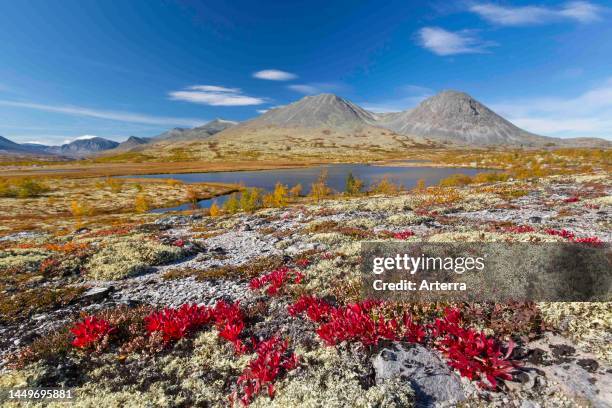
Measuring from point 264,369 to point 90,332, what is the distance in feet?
18.4

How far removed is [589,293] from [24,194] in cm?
11375

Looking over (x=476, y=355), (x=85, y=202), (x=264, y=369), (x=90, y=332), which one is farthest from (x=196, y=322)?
(x=85, y=202)

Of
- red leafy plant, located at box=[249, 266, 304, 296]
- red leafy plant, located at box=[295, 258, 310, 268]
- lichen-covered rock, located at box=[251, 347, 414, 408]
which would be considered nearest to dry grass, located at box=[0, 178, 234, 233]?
red leafy plant, located at box=[295, 258, 310, 268]

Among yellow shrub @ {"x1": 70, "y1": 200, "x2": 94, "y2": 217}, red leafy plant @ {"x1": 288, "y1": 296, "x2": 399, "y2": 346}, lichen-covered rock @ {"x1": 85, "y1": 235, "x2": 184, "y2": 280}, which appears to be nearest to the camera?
red leafy plant @ {"x1": 288, "y1": 296, "x2": 399, "y2": 346}

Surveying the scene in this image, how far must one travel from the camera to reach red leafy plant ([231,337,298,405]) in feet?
21.4

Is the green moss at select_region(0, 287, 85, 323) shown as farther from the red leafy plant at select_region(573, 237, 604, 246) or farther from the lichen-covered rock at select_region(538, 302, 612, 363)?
the red leafy plant at select_region(573, 237, 604, 246)

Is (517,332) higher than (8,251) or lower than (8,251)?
higher

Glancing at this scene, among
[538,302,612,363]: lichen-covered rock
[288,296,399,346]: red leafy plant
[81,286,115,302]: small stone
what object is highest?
[538,302,612,363]: lichen-covered rock

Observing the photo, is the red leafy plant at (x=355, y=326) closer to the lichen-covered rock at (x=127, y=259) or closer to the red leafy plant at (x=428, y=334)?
the red leafy plant at (x=428, y=334)

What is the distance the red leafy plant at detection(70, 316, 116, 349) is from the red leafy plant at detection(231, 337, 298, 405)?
472cm

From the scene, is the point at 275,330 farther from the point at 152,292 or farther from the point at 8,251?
the point at 8,251

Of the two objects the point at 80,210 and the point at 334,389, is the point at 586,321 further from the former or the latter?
the point at 80,210

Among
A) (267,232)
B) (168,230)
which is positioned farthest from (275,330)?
(168,230)

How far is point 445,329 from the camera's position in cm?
741
